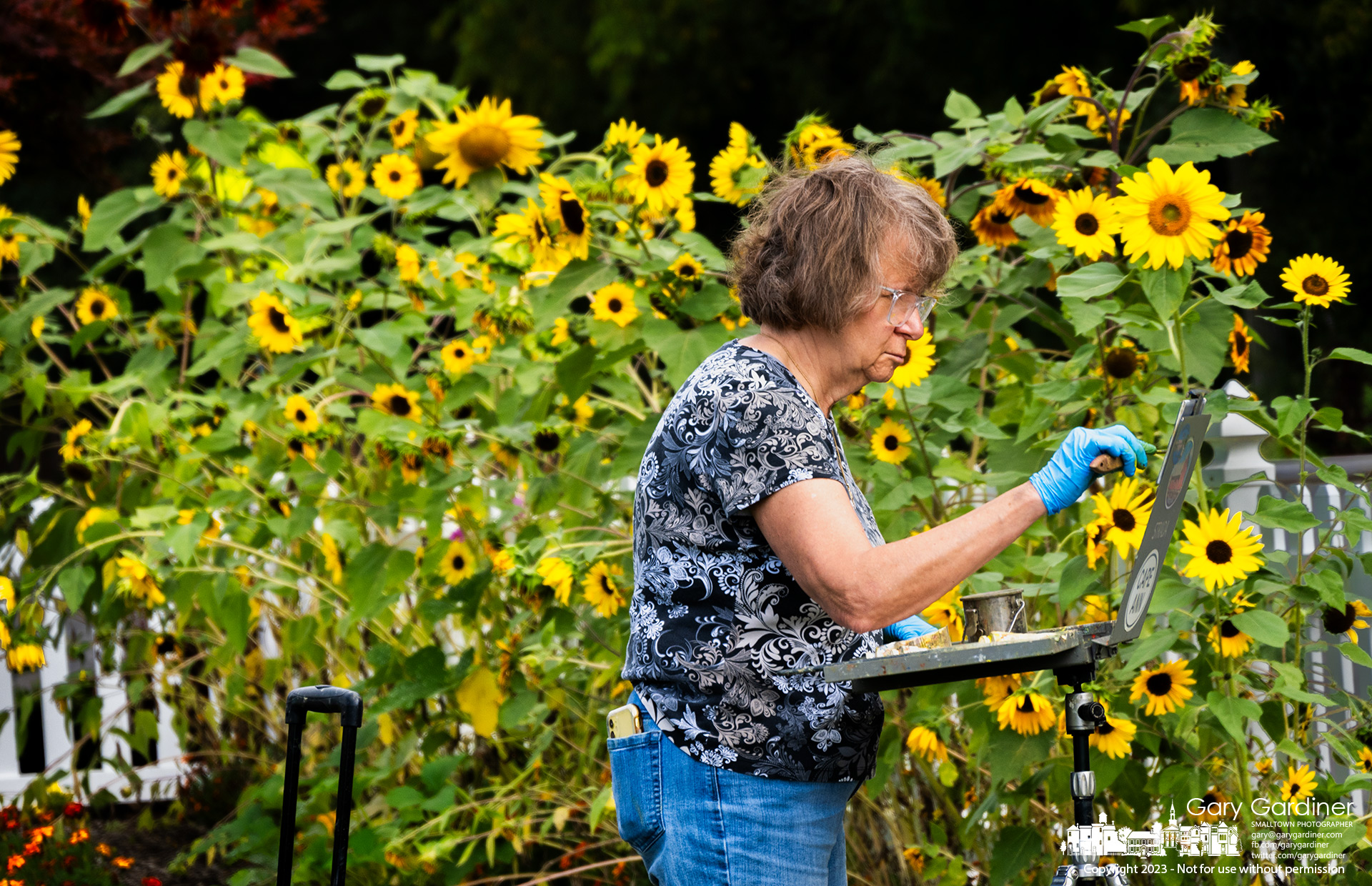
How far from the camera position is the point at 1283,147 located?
7.92m

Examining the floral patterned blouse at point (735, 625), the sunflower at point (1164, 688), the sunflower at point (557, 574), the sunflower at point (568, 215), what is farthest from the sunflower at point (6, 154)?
the sunflower at point (1164, 688)

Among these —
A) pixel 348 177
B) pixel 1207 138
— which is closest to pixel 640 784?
pixel 1207 138

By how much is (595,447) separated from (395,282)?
928 mm

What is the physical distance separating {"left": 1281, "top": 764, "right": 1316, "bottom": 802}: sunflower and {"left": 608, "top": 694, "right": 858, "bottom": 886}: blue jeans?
956mm

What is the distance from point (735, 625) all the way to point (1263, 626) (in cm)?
89

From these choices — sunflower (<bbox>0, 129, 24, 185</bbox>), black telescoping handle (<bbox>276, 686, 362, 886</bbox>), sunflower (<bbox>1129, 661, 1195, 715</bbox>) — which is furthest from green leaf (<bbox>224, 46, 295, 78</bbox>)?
sunflower (<bbox>1129, 661, 1195, 715</bbox>)

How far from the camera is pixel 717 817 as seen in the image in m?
1.51

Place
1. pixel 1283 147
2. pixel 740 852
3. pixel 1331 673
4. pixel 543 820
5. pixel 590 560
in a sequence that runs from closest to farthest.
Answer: pixel 740 852
pixel 590 560
pixel 1331 673
pixel 543 820
pixel 1283 147

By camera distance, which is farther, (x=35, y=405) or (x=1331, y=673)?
(x=35, y=405)

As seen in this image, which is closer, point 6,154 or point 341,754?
point 341,754

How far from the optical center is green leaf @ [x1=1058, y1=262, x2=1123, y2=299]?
1990 mm

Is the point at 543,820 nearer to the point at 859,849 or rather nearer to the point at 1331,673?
the point at 859,849

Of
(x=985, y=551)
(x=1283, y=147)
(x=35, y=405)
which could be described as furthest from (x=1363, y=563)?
(x=1283, y=147)

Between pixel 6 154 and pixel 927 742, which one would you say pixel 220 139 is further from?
pixel 927 742
